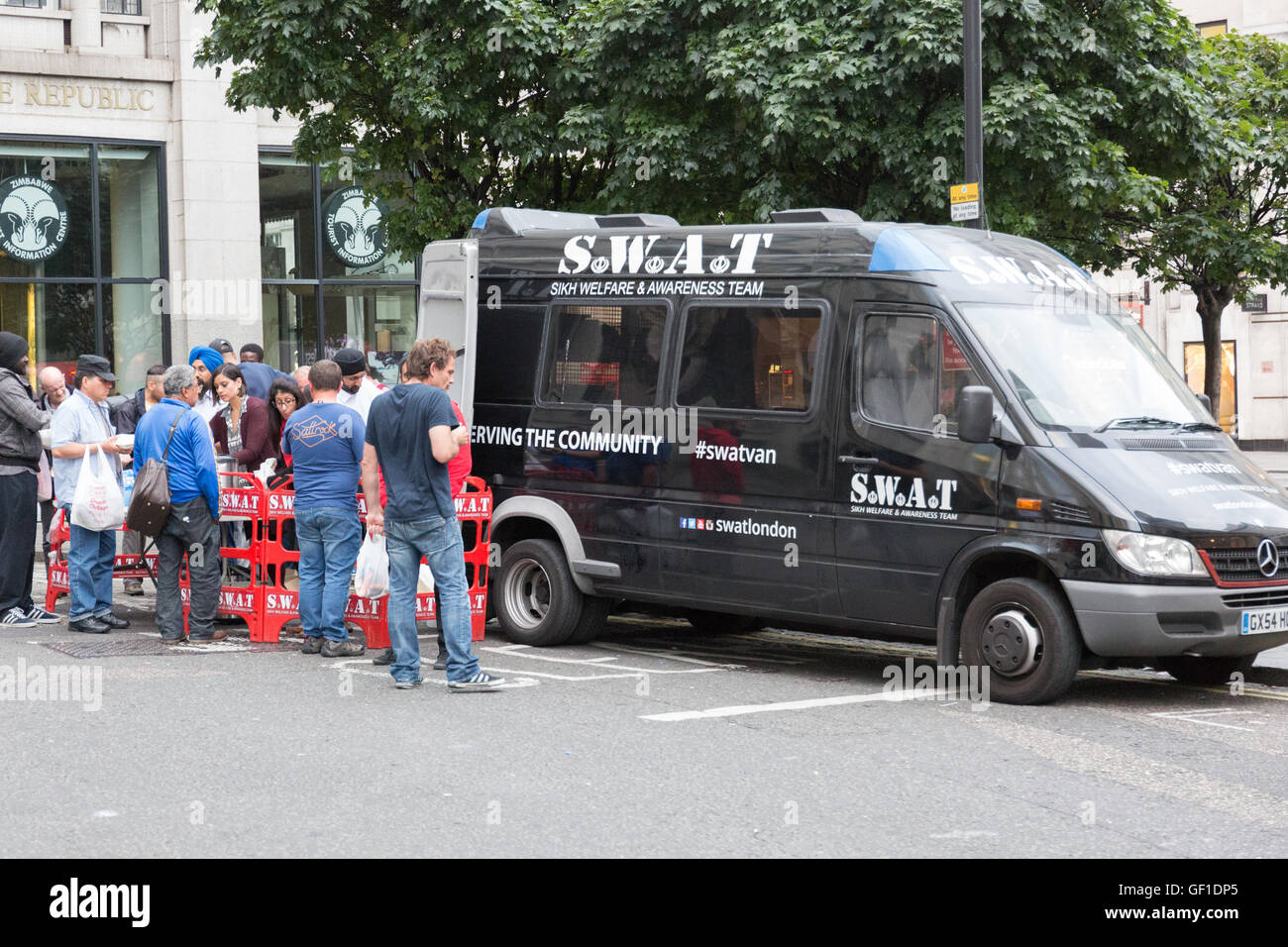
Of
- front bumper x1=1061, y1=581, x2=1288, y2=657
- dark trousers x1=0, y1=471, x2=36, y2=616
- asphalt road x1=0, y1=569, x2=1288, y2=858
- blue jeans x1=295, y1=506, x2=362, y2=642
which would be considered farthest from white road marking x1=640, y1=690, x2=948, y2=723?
dark trousers x1=0, y1=471, x2=36, y2=616

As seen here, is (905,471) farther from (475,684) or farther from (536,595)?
(536,595)

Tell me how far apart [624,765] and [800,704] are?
1790mm

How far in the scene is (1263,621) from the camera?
26.1ft

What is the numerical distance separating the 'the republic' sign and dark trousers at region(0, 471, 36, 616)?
11.8 metres

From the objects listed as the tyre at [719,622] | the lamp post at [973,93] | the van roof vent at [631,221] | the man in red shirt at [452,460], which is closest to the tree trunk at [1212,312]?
the lamp post at [973,93]

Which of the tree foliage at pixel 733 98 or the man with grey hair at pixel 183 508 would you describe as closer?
the man with grey hair at pixel 183 508

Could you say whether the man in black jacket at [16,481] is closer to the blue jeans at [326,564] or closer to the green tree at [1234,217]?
the blue jeans at [326,564]

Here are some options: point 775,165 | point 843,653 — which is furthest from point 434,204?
point 843,653

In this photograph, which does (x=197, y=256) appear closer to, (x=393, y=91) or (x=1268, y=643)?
(x=393, y=91)

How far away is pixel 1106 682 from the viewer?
924 cm

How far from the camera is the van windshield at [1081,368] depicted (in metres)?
8.25

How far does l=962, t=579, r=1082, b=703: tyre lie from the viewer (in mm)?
7996

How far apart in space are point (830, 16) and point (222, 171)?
1221 centimetres

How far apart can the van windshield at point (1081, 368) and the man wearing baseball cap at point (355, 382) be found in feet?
14.1
